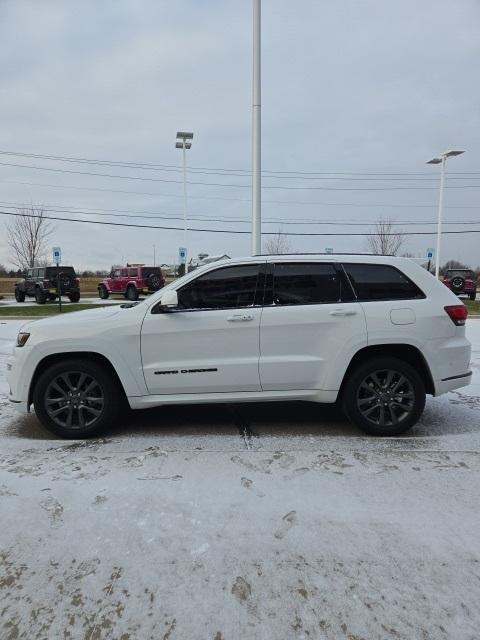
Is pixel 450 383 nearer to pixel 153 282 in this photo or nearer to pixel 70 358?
pixel 70 358

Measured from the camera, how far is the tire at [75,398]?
4266 millimetres

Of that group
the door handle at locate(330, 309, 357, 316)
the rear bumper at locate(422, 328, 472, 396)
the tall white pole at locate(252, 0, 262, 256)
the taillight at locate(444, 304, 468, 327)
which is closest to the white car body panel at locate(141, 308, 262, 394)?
the door handle at locate(330, 309, 357, 316)

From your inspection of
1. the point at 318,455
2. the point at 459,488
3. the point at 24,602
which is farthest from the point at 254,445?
the point at 24,602

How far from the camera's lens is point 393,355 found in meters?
4.44

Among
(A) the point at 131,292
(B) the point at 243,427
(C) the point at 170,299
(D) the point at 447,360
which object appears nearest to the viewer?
(C) the point at 170,299

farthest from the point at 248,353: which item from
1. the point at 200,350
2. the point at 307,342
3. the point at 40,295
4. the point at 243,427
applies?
the point at 40,295

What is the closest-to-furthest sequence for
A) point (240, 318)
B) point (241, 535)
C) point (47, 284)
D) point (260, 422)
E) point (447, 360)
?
point (241, 535) → point (240, 318) → point (447, 360) → point (260, 422) → point (47, 284)

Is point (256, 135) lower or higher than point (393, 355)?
higher

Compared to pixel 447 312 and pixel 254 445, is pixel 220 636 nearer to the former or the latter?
pixel 254 445

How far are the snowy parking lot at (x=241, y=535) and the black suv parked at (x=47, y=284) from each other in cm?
2114

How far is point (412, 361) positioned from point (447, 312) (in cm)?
56

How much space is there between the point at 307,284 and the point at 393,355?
1.07 meters

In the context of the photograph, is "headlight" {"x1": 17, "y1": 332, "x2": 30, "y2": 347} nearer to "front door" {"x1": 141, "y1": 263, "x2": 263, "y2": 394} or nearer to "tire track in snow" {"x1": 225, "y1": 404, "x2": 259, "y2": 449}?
"front door" {"x1": 141, "y1": 263, "x2": 263, "y2": 394}

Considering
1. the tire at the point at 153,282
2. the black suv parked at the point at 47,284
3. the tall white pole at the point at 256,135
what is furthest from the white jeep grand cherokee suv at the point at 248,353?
the tire at the point at 153,282
